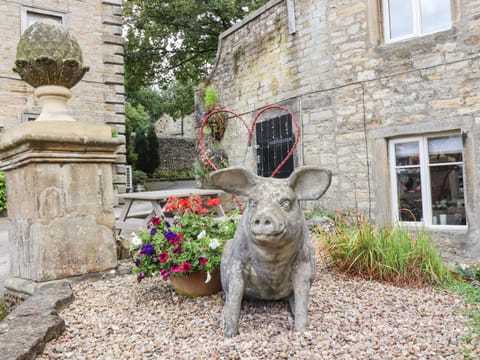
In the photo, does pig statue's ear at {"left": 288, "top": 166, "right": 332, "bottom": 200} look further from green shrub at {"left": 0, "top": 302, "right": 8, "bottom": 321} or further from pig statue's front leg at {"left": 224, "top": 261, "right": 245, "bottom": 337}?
green shrub at {"left": 0, "top": 302, "right": 8, "bottom": 321}

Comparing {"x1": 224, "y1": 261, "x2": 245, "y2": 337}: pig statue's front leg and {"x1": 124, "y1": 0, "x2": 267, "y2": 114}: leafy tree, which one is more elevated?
{"x1": 124, "y1": 0, "x2": 267, "y2": 114}: leafy tree

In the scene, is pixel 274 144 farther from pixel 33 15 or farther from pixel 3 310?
pixel 33 15

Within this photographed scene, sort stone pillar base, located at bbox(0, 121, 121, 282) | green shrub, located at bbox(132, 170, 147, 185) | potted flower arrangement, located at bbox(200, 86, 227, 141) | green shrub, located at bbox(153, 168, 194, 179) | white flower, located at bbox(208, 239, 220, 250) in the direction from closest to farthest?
white flower, located at bbox(208, 239, 220, 250) < stone pillar base, located at bbox(0, 121, 121, 282) < potted flower arrangement, located at bbox(200, 86, 227, 141) < green shrub, located at bbox(132, 170, 147, 185) < green shrub, located at bbox(153, 168, 194, 179)

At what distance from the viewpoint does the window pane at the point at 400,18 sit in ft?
19.2

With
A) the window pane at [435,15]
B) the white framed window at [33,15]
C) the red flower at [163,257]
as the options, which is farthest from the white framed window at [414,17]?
the white framed window at [33,15]

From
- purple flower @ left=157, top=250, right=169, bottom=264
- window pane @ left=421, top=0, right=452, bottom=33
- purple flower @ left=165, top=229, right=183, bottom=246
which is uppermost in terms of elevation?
window pane @ left=421, top=0, right=452, bottom=33

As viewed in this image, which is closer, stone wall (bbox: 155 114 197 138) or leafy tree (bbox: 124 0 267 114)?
leafy tree (bbox: 124 0 267 114)

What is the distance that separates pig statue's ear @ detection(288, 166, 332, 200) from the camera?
2188 millimetres

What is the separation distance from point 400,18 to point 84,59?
873cm

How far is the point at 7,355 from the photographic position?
1879mm

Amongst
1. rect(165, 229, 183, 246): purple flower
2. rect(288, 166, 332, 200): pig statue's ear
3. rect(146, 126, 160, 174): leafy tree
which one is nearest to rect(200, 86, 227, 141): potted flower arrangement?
rect(165, 229, 183, 246): purple flower

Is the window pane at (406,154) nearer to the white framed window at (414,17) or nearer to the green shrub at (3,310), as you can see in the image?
the white framed window at (414,17)

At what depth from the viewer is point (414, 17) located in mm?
5758

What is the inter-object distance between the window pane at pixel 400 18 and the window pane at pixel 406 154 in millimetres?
1711
